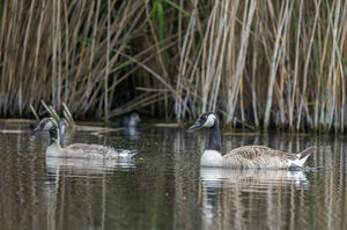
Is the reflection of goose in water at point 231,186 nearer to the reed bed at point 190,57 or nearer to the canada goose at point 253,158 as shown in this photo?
the canada goose at point 253,158

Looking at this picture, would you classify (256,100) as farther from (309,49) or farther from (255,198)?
(255,198)

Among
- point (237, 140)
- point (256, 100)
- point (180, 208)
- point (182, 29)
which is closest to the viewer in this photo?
point (180, 208)

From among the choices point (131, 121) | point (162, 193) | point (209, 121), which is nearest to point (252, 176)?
point (209, 121)

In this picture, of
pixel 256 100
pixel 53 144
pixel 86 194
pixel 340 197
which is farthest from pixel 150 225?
pixel 256 100

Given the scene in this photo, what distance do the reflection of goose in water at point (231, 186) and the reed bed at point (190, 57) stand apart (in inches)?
161

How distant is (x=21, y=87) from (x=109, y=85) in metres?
2.93

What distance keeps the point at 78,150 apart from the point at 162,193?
385 centimetres

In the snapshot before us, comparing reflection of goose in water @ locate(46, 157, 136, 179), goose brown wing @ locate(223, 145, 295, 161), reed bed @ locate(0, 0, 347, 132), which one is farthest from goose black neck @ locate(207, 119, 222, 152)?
reed bed @ locate(0, 0, 347, 132)

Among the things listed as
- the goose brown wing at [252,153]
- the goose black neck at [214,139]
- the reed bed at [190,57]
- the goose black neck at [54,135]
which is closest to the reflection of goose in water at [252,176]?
the goose brown wing at [252,153]

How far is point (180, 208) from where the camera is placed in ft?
27.4

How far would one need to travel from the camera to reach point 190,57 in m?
18.2

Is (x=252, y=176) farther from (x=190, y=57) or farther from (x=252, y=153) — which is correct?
(x=190, y=57)

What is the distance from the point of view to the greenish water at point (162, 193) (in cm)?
768

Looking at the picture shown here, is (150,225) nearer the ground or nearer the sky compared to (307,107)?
nearer the ground
